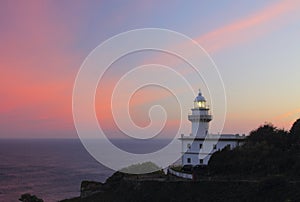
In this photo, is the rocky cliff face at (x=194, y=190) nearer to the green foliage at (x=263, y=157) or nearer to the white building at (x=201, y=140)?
the green foliage at (x=263, y=157)

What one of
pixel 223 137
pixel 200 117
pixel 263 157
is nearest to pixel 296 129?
pixel 263 157

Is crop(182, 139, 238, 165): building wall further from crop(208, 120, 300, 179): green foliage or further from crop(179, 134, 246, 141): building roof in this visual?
crop(208, 120, 300, 179): green foliage

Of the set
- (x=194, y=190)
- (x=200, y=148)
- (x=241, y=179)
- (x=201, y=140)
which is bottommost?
(x=194, y=190)

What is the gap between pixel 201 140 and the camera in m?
42.2

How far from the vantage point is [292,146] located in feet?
114

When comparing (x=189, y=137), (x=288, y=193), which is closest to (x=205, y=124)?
(x=189, y=137)

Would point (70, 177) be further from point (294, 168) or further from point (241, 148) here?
point (294, 168)

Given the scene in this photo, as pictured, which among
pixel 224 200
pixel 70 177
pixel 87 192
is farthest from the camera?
pixel 70 177

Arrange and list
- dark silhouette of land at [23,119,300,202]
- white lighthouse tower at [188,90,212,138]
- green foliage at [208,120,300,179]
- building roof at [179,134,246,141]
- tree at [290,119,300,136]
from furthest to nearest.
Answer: white lighthouse tower at [188,90,212,138], building roof at [179,134,246,141], tree at [290,119,300,136], green foliage at [208,120,300,179], dark silhouette of land at [23,119,300,202]

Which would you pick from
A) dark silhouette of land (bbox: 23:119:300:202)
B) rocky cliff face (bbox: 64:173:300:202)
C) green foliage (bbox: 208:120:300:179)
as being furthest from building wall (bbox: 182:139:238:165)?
rocky cliff face (bbox: 64:173:300:202)

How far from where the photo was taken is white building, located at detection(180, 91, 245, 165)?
134ft

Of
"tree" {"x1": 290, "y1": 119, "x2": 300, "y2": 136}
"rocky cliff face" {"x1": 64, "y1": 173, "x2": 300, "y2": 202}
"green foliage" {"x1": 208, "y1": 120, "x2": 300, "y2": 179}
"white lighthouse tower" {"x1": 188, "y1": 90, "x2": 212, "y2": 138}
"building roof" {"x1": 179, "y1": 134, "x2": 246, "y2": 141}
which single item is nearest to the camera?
"rocky cliff face" {"x1": 64, "y1": 173, "x2": 300, "y2": 202}

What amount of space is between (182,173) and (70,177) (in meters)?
53.4

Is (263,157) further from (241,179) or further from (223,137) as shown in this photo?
(223,137)
